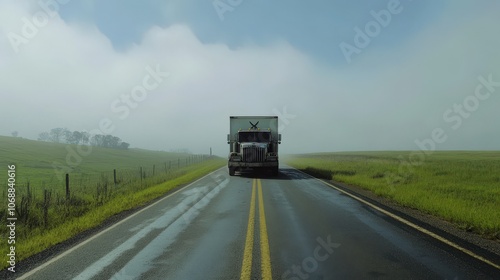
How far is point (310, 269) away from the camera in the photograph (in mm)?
4781

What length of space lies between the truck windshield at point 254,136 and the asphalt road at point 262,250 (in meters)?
14.0

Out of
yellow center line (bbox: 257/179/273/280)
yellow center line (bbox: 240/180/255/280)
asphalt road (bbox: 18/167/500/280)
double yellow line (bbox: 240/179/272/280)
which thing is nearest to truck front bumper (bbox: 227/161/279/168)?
asphalt road (bbox: 18/167/500/280)

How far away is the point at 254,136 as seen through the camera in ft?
77.3

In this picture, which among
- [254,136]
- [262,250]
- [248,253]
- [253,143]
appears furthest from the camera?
[254,136]

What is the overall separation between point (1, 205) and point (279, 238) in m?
10.0

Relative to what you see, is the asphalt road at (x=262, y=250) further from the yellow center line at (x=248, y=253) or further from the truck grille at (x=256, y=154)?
the truck grille at (x=256, y=154)

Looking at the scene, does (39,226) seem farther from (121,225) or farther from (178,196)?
(178,196)

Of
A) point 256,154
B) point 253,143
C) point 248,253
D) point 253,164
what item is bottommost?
point 248,253

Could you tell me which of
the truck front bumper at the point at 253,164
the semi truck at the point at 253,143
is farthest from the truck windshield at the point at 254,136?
the truck front bumper at the point at 253,164

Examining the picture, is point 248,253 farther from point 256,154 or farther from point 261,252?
point 256,154

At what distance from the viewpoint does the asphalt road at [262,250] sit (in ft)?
15.3

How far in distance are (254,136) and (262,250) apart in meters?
18.0

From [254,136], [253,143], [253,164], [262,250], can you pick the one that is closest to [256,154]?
[253,164]

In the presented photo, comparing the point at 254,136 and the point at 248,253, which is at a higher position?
the point at 254,136
